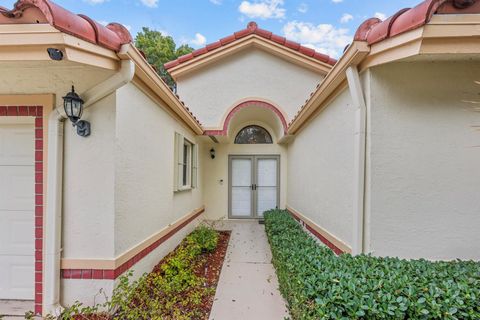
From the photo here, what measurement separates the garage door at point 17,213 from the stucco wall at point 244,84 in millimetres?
5707

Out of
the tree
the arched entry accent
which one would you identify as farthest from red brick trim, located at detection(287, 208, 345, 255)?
the tree

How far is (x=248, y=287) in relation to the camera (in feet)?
13.3

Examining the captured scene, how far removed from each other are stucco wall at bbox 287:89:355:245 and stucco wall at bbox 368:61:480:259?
45 cm

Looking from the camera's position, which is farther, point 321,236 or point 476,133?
point 321,236

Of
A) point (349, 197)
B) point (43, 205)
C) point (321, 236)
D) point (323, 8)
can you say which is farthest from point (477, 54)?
point (323, 8)

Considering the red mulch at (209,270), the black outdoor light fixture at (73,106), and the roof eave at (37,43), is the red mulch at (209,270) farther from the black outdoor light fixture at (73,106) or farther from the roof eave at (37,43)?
the roof eave at (37,43)

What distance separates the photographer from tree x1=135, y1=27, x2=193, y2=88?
21.0 meters

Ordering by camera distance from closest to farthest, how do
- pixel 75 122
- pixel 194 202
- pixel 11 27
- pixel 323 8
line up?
pixel 11 27
pixel 75 122
pixel 194 202
pixel 323 8

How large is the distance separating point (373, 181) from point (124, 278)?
353 cm

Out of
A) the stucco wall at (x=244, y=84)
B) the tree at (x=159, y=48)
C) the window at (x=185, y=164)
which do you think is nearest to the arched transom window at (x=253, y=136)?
the stucco wall at (x=244, y=84)

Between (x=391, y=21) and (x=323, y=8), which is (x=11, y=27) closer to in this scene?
(x=391, y=21)

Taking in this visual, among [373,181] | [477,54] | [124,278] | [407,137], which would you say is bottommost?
[124,278]

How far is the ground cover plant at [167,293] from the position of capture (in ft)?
9.95

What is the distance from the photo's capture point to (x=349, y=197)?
3371 millimetres
